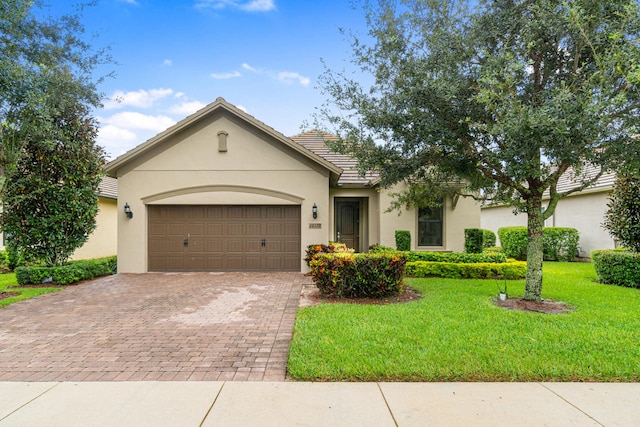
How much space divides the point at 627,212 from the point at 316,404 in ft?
35.0

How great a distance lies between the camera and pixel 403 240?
39.9 feet

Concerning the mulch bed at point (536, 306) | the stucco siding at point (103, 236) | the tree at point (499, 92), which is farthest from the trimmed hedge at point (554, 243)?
the stucco siding at point (103, 236)

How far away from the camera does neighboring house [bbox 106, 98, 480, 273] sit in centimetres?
1145

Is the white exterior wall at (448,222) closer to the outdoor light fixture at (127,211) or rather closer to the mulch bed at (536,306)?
the mulch bed at (536,306)

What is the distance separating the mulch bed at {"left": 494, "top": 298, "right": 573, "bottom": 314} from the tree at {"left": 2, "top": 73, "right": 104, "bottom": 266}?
1180 cm

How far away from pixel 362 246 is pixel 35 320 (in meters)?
10.5

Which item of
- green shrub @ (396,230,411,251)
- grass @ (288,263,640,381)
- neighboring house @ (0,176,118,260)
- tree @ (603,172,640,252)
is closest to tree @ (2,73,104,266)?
neighboring house @ (0,176,118,260)

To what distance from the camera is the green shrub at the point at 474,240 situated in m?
12.6

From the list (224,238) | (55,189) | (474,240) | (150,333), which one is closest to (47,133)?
(55,189)

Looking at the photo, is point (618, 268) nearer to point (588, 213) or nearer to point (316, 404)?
point (588, 213)

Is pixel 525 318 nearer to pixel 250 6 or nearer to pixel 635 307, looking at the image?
pixel 635 307

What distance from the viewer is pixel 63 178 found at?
32.5 feet

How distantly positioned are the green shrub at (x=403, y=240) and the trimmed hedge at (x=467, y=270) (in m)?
1.71

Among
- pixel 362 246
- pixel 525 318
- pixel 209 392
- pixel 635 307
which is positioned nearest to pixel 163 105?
pixel 362 246
